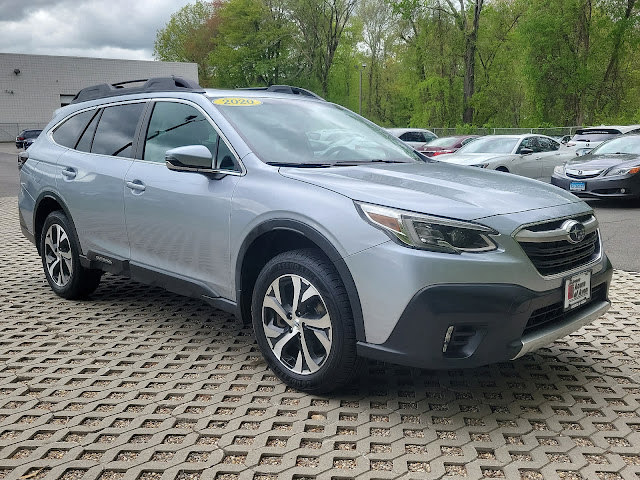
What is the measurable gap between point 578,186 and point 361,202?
10151mm

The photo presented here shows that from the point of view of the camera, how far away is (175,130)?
14.5 ft

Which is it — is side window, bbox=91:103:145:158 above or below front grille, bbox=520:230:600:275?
above

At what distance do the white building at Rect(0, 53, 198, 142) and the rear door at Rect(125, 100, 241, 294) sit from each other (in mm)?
49024

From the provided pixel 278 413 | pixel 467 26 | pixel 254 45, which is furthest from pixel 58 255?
pixel 254 45

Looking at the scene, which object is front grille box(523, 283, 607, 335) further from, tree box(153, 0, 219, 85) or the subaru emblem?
tree box(153, 0, 219, 85)

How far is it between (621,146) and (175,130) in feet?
37.2

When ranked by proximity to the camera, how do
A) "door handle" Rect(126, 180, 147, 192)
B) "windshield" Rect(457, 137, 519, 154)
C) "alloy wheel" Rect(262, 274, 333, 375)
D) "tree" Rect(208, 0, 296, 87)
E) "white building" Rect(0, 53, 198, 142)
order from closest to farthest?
"alloy wheel" Rect(262, 274, 333, 375) < "door handle" Rect(126, 180, 147, 192) < "windshield" Rect(457, 137, 519, 154) < "white building" Rect(0, 53, 198, 142) < "tree" Rect(208, 0, 296, 87)

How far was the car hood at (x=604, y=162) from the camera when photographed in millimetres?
12023

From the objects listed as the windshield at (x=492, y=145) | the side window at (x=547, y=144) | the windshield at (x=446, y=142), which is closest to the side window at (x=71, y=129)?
the windshield at (x=492, y=145)

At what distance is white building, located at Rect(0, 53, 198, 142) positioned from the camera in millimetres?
50281

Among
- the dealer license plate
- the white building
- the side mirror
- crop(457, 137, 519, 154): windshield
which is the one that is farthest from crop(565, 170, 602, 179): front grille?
the white building

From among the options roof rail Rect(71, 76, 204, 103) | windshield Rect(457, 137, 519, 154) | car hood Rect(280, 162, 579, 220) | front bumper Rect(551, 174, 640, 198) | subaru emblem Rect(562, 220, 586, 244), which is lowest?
front bumper Rect(551, 174, 640, 198)

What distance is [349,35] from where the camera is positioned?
181ft

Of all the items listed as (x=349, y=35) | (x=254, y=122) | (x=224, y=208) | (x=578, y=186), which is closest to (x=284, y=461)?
(x=224, y=208)
